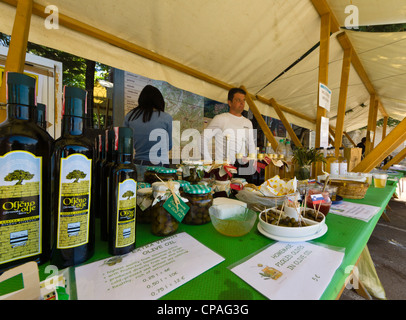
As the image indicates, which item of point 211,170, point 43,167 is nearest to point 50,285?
point 43,167

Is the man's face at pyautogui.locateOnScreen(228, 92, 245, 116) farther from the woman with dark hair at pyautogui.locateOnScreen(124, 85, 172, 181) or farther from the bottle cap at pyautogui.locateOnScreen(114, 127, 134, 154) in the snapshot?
the bottle cap at pyautogui.locateOnScreen(114, 127, 134, 154)

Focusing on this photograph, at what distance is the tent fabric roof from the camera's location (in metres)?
1.48

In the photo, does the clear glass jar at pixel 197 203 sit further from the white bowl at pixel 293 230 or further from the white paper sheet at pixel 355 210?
the white paper sheet at pixel 355 210

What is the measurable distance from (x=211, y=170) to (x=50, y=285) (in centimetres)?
92

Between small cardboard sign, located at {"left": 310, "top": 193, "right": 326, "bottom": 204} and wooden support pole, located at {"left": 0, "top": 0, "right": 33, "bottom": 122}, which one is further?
wooden support pole, located at {"left": 0, "top": 0, "right": 33, "bottom": 122}

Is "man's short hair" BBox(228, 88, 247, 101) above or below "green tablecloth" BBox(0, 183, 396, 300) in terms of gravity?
above

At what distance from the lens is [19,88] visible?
0.45 metres

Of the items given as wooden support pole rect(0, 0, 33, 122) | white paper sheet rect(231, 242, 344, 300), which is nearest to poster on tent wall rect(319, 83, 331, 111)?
white paper sheet rect(231, 242, 344, 300)

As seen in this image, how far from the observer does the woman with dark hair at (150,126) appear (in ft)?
5.91

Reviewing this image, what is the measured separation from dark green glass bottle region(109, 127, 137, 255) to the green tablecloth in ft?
0.23

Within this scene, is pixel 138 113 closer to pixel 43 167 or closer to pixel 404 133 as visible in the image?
pixel 43 167

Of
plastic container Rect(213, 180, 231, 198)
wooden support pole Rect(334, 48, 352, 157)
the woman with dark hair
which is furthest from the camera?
wooden support pole Rect(334, 48, 352, 157)

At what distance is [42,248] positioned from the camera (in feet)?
1.64
